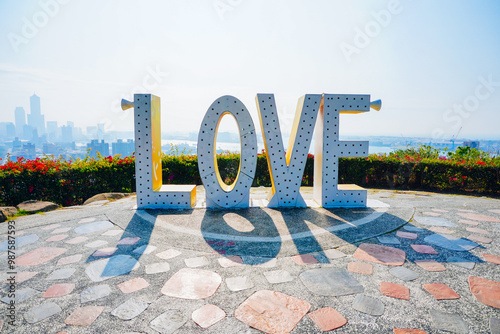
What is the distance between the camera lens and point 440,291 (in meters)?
2.71

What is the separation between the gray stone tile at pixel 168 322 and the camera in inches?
86.3

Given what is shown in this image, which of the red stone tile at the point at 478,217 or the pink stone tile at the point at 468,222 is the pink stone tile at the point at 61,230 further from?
the red stone tile at the point at 478,217

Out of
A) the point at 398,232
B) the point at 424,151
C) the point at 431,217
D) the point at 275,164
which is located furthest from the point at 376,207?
the point at 424,151

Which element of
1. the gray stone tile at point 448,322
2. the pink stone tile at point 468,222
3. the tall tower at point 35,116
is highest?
the tall tower at point 35,116

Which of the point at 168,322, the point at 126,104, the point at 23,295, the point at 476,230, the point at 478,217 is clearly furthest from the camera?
the point at 126,104

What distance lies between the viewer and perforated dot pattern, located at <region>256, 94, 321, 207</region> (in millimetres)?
5746

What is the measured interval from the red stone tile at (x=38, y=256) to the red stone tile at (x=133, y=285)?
53.8 inches

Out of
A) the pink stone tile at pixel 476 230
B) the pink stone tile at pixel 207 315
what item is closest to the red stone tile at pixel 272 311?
the pink stone tile at pixel 207 315

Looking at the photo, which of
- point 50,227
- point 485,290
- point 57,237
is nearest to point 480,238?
point 485,290

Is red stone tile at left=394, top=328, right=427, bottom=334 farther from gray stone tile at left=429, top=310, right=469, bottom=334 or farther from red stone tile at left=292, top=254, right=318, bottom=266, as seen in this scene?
red stone tile at left=292, top=254, right=318, bottom=266

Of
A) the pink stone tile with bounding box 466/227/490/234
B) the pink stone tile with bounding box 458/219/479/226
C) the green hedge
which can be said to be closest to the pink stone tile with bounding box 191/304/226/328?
the pink stone tile with bounding box 466/227/490/234

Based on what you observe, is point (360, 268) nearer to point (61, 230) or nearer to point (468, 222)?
point (468, 222)

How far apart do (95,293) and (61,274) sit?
0.72 metres

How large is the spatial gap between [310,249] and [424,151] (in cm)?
1147
